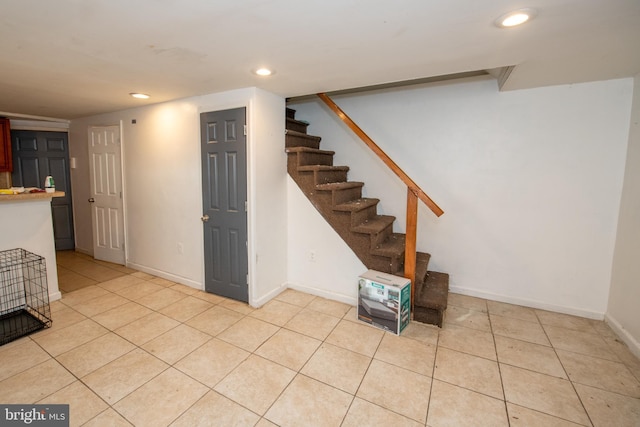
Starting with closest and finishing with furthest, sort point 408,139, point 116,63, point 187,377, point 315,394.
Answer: point 315,394
point 187,377
point 116,63
point 408,139

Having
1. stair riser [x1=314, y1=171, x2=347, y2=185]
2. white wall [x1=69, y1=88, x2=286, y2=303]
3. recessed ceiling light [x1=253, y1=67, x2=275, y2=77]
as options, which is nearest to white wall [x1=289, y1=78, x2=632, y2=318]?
stair riser [x1=314, y1=171, x2=347, y2=185]

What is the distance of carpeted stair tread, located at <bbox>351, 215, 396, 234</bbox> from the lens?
270 centimetres

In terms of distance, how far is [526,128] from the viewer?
2773 millimetres

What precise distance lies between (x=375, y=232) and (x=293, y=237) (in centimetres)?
104

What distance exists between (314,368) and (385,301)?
2.70 feet

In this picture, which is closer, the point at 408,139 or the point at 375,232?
the point at 375,232

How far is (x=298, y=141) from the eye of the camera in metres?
3.37

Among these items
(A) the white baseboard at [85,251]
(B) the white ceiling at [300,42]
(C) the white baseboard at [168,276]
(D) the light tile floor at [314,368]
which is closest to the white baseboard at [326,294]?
(D) the light tile floor at [314,368]

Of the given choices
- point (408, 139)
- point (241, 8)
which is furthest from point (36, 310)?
point (408, 139)

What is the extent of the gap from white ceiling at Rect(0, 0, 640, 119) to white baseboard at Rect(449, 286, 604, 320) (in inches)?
84.1

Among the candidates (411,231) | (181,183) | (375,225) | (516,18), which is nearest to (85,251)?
(181,183)

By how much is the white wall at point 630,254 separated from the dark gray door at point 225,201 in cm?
335

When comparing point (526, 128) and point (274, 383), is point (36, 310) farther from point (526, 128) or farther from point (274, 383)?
point (526, 128)

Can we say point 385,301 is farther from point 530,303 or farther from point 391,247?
point 530,303
